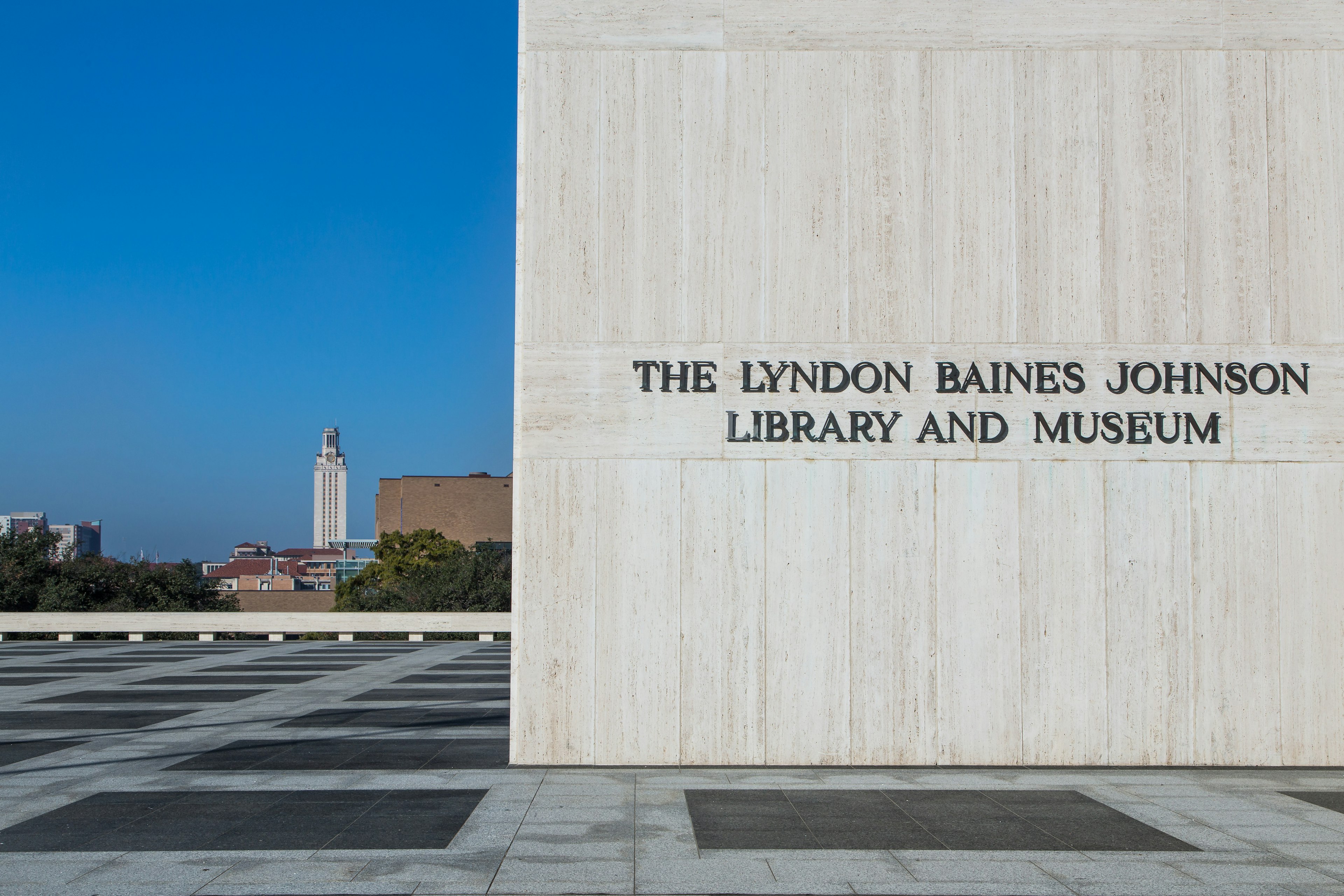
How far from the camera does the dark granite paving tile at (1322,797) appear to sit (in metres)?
8.70

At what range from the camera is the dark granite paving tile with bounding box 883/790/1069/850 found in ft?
24.5

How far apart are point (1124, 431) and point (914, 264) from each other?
99.5 inches

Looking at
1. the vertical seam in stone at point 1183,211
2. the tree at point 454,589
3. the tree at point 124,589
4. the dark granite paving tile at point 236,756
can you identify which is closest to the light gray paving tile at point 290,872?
the dark granite paving tile at point 236,756

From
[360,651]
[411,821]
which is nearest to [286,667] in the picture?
[360,651]

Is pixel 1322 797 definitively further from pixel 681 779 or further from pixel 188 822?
pixel 188 822

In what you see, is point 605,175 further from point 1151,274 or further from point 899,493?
point 1151,274

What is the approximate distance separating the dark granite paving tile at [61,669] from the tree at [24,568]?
15736 mm

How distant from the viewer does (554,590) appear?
1033 cm

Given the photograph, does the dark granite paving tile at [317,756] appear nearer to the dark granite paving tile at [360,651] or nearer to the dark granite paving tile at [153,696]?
the dark granite paving tile at [153,696]

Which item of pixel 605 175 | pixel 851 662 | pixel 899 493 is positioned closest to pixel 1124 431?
pixel 899 493

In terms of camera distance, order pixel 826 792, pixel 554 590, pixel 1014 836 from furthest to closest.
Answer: pixel 554 590, pixel 826 792, pixel 1014 836

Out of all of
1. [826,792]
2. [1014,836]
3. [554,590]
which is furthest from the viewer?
[554,590]

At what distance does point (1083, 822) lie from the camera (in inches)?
320

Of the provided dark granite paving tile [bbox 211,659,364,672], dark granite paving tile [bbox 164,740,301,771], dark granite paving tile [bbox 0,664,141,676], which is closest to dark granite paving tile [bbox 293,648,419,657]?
dark granite paving tile [bbox 211,659,364,672]
